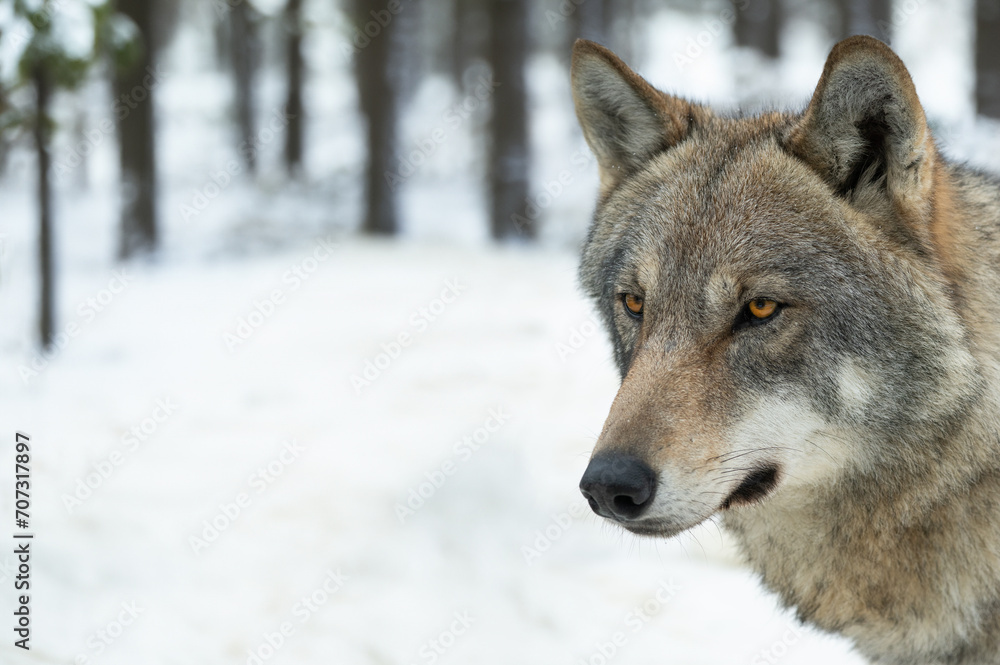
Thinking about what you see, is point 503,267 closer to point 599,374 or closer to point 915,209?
point 599,374

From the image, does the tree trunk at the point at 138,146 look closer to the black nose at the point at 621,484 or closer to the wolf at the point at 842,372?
the wolf at the point at 842,372

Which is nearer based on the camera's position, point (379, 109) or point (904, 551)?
point (904, 551)

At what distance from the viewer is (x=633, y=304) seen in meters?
2.64

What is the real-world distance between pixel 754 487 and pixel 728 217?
2.68 ft

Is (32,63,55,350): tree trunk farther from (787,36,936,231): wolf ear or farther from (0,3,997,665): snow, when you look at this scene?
(787,36,936,231): wolf ear

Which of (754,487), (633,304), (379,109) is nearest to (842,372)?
(754,487)

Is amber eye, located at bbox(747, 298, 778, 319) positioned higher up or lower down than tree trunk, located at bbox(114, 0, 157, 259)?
higher up

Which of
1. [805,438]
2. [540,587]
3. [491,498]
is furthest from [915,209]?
[491,498]

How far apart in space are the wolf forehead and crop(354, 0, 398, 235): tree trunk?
11.5m

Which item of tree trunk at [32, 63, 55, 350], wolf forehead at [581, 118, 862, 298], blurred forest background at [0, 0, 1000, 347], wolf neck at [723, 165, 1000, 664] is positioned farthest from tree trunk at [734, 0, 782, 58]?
wolf neck at [723, 165, 1000, 664]

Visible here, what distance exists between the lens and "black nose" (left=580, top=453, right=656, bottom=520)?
2.12 meters

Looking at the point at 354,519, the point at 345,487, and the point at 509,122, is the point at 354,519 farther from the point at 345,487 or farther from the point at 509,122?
the point at 509,122

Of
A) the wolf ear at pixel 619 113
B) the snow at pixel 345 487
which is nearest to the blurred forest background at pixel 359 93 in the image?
the snow at pixel 345 487

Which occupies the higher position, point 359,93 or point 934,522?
point 934,522
